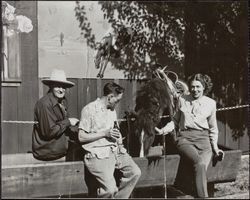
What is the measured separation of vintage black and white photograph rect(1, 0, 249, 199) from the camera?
4.91ft

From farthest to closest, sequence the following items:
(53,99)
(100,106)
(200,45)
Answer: (200,45) → (100,106) → (53,99)

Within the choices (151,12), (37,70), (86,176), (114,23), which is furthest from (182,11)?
(86,176)

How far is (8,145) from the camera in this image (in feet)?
5.13

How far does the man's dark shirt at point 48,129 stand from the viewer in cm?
140

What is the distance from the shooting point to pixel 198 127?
5.51ft

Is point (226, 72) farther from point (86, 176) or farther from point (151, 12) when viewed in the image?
point (86, 176)

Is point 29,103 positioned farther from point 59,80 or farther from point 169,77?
point 169,77

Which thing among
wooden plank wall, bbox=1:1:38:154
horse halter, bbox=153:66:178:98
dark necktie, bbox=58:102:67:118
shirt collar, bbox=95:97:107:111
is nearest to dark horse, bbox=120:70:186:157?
horse halter, bbox=153:66:178:98

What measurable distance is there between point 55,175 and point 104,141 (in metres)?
0.21

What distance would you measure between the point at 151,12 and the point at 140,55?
0.78 ft

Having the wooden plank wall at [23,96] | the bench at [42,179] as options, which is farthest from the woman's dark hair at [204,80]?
the wooden plank wall at [23,96]

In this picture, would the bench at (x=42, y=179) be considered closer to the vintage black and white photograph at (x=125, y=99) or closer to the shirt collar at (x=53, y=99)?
the vintage black and white photograph at (x=125, y=99)

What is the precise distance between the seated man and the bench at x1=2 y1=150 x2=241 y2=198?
0.19 feet

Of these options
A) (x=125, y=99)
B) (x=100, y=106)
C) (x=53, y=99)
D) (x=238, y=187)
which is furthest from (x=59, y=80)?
(x=238, y=187)
